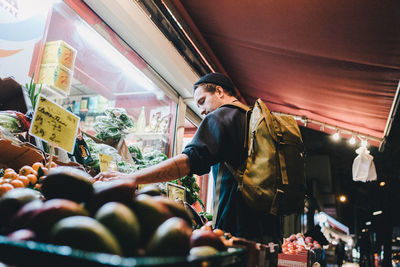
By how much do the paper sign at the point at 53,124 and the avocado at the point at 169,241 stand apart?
1.02m

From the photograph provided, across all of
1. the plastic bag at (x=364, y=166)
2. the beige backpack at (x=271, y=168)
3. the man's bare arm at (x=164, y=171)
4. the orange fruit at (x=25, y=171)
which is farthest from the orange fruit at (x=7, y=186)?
the plastic bag at (x=364, y=166)

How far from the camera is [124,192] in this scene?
81 cm

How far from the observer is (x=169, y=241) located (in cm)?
66

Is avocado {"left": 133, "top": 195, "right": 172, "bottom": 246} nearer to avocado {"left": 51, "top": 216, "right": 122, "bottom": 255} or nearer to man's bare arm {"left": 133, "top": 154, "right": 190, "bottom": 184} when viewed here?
avocado {"left": 51, "top": 216, "right": 122, "bottom": 255}

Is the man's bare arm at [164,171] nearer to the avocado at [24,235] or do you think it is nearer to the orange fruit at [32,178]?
the orange fruit at [32,178]

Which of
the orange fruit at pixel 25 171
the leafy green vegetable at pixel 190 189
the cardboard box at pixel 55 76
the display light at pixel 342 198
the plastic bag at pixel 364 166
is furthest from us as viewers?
the display light at pixel 342 198

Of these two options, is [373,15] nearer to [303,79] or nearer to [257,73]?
[303,79]

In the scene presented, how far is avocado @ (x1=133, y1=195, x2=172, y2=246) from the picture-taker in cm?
74

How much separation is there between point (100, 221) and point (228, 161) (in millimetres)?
1294

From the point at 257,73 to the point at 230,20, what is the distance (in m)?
1.25

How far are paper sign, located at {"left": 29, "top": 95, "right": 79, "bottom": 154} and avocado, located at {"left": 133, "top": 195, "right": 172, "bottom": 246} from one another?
0.90 metres

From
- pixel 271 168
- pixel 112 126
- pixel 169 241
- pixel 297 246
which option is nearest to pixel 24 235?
pixel 169 241

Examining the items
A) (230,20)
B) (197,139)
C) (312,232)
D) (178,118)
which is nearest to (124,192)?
(197,139)

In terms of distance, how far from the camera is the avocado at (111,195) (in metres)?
0.79
